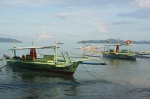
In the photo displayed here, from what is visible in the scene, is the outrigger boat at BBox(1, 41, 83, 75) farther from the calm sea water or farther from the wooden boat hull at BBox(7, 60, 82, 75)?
the calm sea water

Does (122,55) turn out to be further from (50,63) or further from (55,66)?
(55,66)

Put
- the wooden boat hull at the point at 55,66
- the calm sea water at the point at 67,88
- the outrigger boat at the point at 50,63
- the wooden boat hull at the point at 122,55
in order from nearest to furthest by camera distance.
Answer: the calm sea water at the point at 67,88, the wooden boat hull at the point at 55,66, the outrigger boat at the point at 50,63, the wooden boat hull at the point at 122,55

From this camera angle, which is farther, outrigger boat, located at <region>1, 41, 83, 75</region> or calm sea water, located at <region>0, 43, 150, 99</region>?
outrigger boat, located at <region>1, 41, 83, 75</region>

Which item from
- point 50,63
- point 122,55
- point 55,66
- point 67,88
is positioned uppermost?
point 50,63

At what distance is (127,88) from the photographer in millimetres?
32812

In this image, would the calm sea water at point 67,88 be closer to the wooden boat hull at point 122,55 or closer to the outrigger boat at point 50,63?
the outrigger boat at point 50,63

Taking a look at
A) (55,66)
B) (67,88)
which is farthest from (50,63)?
(67,88)

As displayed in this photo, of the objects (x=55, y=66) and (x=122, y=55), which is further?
(x=122, y=55)

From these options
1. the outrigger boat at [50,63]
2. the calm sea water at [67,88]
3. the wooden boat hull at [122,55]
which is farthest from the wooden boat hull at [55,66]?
the wooden boat hull at [122,55]

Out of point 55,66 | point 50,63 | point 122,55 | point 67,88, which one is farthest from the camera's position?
point 122,55

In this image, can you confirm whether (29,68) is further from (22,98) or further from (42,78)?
(22,98)

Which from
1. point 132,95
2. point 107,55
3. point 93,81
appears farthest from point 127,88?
point 107,55

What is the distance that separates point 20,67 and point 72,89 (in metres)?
21.1

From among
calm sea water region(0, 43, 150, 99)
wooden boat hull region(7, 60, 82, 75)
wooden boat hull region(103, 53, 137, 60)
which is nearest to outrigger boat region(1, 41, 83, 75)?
wooden boat hull region(7, 60, 82, 75)
